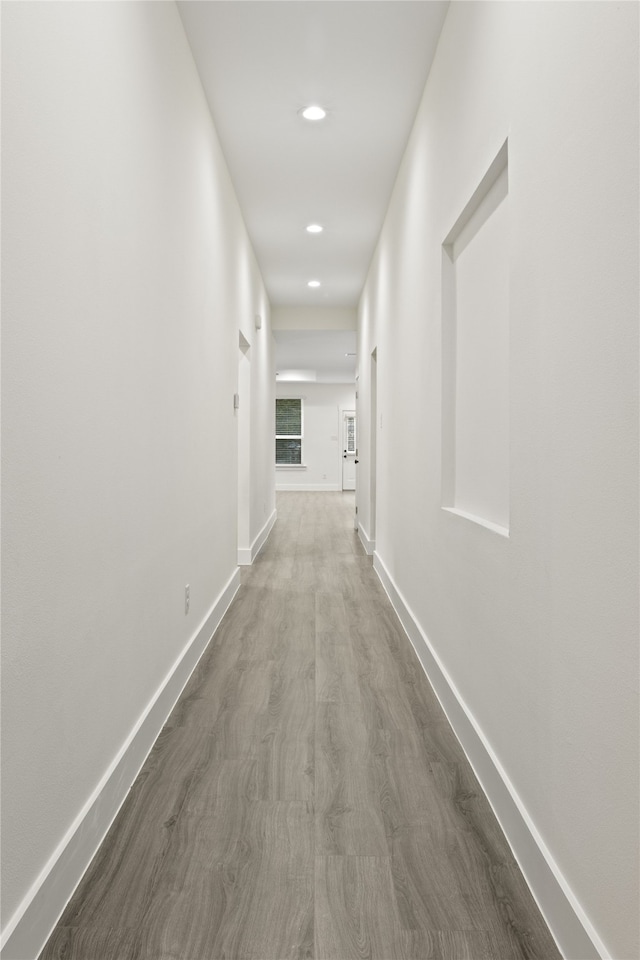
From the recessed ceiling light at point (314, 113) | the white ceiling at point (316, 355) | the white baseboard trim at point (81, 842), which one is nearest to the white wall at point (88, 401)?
the white baseboard trim at point (81, 842)

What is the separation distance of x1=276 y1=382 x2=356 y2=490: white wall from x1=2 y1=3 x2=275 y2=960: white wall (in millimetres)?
12134

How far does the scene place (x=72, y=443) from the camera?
146 cm

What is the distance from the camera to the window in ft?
49.3

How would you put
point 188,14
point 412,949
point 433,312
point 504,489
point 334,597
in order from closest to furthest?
1. point 412,949
2. point 504,489
3. point 188,14
4. point 433,312
5. point 334,597

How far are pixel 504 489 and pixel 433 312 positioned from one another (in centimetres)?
126

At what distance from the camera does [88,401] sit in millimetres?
1564

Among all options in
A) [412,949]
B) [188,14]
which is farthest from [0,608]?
[188,14]

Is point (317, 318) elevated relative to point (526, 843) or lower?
elevated

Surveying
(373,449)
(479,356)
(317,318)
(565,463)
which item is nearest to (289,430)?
(317,318)

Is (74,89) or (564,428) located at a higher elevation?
(74,89)

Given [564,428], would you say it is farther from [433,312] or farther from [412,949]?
[433,312]

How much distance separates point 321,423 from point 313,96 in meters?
11.8

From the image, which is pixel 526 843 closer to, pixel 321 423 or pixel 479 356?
pixel 479 356

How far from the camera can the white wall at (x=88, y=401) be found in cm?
121
